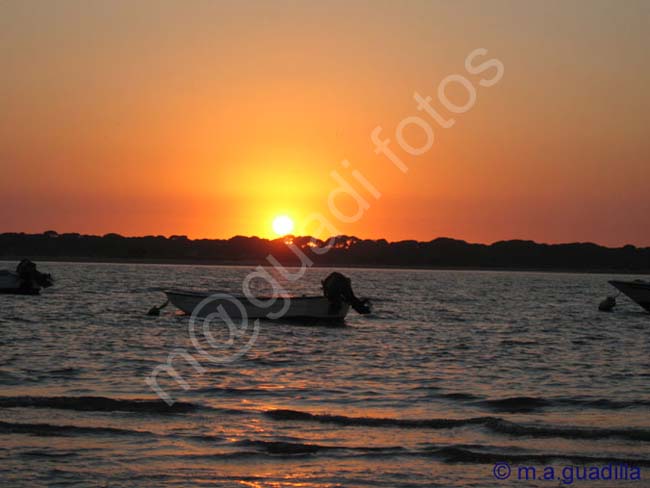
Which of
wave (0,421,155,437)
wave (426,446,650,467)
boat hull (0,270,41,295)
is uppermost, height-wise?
boat hull (0,270,41,295)

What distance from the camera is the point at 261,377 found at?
21.8 meters

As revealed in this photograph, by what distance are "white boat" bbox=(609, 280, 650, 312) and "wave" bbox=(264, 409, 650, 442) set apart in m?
34.2

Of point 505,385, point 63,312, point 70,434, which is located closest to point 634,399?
point 505,385

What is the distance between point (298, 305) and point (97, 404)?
21.0 m

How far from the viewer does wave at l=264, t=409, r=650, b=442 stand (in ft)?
51.2

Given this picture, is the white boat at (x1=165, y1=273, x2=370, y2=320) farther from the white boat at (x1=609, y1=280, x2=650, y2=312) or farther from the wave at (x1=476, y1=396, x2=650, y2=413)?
the wave at (x1=476, y1=396, x2=650, y2=413)

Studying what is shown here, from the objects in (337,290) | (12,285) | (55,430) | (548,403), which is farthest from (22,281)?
(548,403)

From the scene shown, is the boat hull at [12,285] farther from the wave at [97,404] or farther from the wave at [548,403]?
the wave at [548,403]

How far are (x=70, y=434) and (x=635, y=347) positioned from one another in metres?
22.8

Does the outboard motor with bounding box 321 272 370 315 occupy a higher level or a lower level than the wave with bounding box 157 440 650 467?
higher

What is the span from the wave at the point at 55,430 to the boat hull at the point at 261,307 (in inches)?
897

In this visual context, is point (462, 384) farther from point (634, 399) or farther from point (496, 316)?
point (496, 316)

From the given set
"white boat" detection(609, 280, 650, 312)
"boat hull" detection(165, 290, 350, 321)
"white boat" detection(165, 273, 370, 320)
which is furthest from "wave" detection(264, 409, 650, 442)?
"white boat" detection(609, 280, 650, 312)

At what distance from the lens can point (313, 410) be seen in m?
17.4
